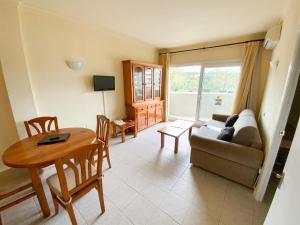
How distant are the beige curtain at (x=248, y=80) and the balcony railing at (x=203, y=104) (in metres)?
0.40

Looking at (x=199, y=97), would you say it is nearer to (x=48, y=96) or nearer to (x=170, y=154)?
(x=170, y=154)

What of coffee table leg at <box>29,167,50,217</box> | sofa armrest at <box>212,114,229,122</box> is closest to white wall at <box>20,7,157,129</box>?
coffee table leg at <box>29,167,50,217</box>

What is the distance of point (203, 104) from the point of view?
167 inches

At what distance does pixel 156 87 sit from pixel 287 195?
12.5ft

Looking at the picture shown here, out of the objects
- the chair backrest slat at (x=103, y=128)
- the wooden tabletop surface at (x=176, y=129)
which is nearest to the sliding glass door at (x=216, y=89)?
the wooden tabletop surface at (x=176, y=129)

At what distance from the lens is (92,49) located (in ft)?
9.11

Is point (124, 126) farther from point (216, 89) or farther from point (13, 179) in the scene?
point (216, 89)

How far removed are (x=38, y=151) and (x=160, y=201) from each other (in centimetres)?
149

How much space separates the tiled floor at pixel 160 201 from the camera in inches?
56.5

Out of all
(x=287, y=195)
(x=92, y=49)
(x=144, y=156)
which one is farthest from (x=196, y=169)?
(x=92, y=49)

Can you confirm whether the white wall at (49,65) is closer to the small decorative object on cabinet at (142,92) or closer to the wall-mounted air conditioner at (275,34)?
the small decorative object on cabinet at (142,92)

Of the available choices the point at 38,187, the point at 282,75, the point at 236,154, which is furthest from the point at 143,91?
the point at 38,187

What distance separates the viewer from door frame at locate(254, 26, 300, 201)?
119 centimetres

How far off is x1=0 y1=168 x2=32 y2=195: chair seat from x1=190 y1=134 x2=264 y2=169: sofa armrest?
8.24ft
